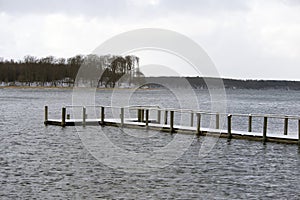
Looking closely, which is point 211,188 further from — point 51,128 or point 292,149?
point 51,128

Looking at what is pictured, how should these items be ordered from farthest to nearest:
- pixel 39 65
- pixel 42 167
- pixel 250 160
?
pixel 39 65
pixel 250 160
pixel 42 167

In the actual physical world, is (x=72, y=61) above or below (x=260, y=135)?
above

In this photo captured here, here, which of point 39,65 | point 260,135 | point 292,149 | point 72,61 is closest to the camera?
point 292,149

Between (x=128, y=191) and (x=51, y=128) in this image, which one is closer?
(x=128, y=191)

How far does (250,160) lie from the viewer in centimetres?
2267

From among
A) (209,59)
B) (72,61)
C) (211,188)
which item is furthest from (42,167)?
(72,61)

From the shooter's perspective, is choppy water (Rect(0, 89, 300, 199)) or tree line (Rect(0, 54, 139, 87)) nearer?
choppy water (Rect(0, 89, 300, 199))

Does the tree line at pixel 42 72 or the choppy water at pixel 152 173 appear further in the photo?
the tree line at pixel 42 72

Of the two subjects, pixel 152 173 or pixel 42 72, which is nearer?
pixel 152 173

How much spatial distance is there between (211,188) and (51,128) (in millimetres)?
20082

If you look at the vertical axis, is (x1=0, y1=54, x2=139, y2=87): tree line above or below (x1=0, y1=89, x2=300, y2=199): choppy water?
above

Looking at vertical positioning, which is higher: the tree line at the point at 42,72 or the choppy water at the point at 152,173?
the tree line at the point at 42,72

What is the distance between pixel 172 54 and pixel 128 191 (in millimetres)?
12769

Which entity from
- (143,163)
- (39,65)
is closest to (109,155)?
(143,163)
